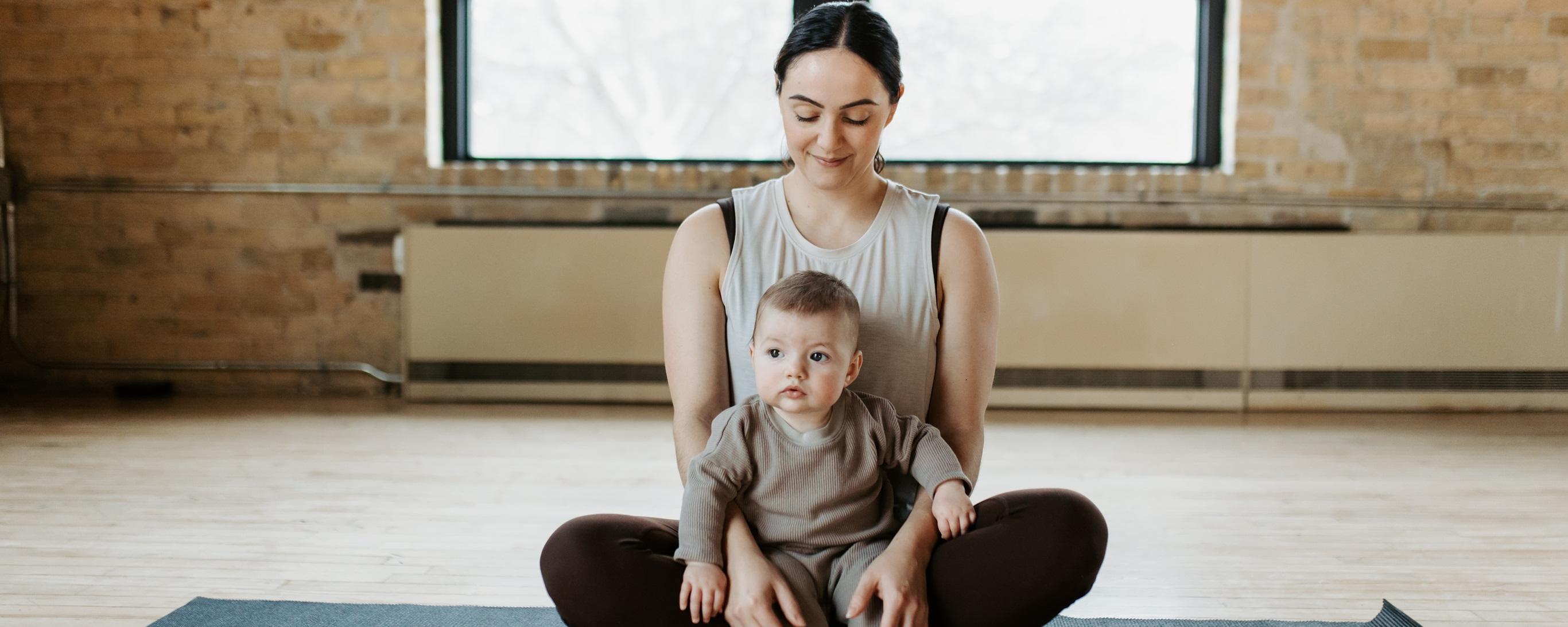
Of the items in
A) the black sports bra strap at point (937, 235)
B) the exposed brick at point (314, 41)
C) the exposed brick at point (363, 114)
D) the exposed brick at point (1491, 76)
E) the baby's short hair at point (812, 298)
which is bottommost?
the baby's short hair at point (812, 298)

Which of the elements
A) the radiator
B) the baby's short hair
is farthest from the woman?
the radiator

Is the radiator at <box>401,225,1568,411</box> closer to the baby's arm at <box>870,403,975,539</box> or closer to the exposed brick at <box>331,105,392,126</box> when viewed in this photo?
the exposed brick at <box>331,105,392,126</box>

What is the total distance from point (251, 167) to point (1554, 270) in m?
4.66

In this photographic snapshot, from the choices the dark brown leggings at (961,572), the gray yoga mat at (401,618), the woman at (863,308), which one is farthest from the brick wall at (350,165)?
the dark brown leggings at (961,572)

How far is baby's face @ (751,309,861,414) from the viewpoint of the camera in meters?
1.22

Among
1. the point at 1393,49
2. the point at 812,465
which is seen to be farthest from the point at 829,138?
the point at 1393,49

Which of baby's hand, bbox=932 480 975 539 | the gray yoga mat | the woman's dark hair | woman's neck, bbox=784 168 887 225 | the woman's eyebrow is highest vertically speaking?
the woman's dark hair

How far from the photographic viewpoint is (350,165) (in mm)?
4016

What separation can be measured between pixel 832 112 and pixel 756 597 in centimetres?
58

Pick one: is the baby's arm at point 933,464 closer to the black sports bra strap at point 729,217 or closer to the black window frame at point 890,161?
the black sports bra strap at point 729,217

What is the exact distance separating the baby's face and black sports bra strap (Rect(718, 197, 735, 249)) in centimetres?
23

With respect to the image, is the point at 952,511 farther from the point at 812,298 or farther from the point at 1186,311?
the point at 1186,311

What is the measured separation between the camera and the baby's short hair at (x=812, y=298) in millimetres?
1226

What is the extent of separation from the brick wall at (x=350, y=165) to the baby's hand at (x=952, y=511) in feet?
9.28
